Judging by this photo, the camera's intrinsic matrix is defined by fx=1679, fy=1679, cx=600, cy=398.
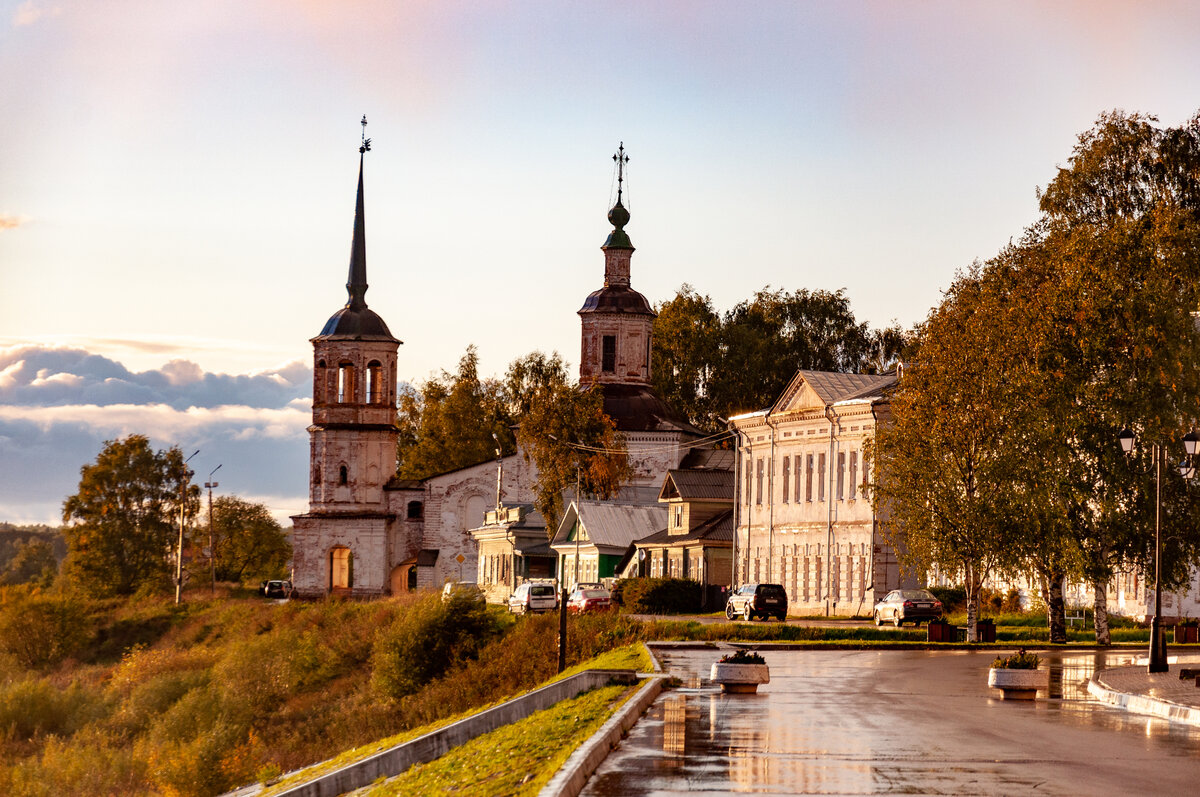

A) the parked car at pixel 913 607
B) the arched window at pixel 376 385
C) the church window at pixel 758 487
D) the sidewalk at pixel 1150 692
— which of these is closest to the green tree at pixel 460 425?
the arched window at pixel 376 385

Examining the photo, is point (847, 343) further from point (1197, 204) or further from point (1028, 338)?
point (1028, 338)

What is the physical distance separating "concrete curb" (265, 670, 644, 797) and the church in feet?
237

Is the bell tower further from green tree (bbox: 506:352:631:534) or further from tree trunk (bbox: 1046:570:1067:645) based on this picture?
tree trunk (bbox: 1046:570:1067:645)

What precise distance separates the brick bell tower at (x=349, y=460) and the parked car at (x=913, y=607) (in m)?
54.3

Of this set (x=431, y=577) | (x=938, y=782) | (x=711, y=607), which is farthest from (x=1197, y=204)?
(x=431, y=577)

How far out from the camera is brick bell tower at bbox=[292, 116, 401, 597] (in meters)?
104

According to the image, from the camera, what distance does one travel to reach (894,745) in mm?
17828

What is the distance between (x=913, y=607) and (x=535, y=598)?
59.2 feet

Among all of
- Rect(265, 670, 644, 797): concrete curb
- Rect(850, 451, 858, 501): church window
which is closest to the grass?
Rect(265, 670, 644, 797): concrete curb

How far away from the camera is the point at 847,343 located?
10969 centimetres

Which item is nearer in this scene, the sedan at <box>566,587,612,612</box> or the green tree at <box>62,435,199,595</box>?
the sedan at <box>566,587,612,612</box>

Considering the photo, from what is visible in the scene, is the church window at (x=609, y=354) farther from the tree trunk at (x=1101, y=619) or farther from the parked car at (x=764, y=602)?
the tree trunk at (x=1101, y=619)

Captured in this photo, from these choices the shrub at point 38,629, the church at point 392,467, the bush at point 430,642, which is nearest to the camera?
the bush at point 430,642

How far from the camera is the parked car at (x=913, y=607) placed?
2096 inches
